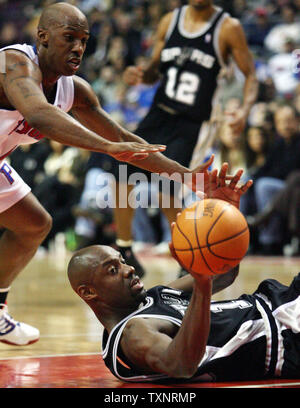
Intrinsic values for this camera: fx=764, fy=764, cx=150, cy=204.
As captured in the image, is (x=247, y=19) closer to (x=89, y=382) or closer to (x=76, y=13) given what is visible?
(x=76, y=13)

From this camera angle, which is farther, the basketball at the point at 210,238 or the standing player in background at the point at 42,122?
the standing player in background at the point at 42,122

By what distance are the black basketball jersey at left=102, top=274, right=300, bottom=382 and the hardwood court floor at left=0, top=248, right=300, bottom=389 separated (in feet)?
0.24

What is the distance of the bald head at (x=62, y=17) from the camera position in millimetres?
4059

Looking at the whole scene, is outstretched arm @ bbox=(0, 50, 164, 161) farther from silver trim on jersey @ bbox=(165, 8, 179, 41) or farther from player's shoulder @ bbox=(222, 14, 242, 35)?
silver trim on jersey @ bbox=(165, 8, 179, 41)

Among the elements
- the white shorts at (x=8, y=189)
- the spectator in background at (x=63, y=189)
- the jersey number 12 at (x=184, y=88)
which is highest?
the jersey number 12 at (x=184, y=88)

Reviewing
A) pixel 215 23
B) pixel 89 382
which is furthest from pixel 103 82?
pixel 89 382

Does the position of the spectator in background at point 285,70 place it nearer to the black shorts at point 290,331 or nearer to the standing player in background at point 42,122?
the standing player in background at point 42,122

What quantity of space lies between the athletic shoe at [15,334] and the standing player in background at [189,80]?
6.90 ft

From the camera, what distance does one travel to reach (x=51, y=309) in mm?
6379

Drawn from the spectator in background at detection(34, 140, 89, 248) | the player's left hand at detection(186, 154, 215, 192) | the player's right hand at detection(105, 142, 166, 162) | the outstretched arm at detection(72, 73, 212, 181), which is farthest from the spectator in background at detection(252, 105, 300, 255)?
the player's right hand at detection(105, 142, 166, 162)

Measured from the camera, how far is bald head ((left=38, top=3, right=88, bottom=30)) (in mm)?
4059

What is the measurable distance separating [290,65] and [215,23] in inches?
233

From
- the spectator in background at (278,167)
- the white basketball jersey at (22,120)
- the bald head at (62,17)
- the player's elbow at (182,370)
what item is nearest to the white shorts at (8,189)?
the white basketball jersey at (22,120)
